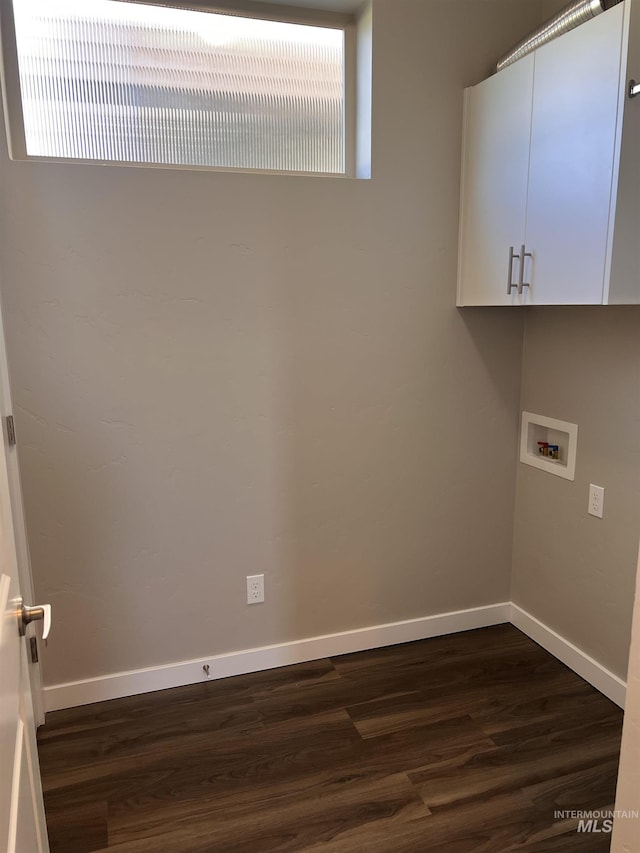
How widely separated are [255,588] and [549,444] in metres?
1.36

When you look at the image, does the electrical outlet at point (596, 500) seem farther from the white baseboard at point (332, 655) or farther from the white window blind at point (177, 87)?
the white window blind at point (177, 87)

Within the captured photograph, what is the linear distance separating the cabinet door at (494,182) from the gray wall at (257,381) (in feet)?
0.23

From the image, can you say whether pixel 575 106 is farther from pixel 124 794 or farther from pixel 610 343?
pixel 124 794

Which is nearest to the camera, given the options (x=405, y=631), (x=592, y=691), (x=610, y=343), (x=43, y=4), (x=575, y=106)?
(x=575, y=106)

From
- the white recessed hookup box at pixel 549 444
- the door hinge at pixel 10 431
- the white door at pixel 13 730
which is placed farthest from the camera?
the white recessed hookup box at pixel 549 444

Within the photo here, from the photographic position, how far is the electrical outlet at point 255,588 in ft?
8.14

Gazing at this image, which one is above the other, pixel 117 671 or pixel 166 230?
pixel 166 230

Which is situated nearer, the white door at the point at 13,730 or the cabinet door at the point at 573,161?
the white door at the point at 13,730

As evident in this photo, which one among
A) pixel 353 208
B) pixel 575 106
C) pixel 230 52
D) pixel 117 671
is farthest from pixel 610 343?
pixel 117 671

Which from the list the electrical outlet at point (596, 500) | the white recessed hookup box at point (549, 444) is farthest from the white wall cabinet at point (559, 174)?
the electrical outlet at point (596, 500)

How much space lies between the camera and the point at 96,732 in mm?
2195

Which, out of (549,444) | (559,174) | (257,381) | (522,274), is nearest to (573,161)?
(559,174)

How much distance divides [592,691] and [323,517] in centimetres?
123

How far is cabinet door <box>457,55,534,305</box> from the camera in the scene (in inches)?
84.9
